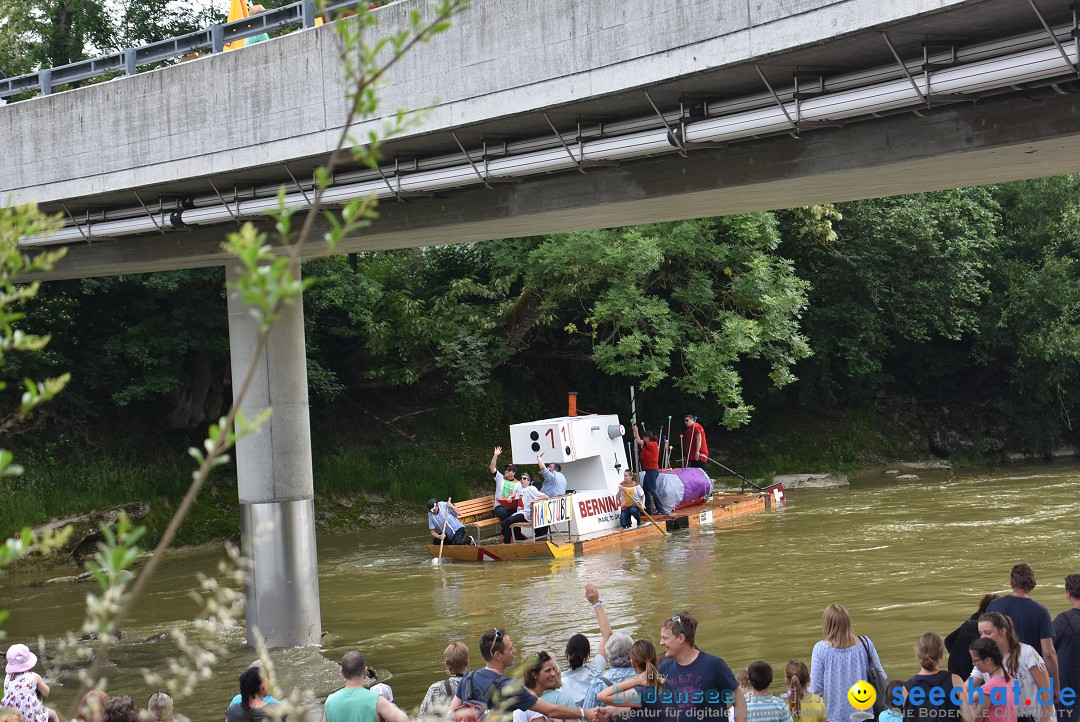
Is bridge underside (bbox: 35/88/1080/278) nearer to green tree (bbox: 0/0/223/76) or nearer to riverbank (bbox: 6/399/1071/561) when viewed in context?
riverbank (bbox: 6/399/1071/561)

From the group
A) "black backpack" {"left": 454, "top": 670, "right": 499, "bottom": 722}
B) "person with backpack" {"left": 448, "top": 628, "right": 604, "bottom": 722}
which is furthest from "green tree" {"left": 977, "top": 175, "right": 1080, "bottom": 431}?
"black backpack" {"left": 454, "top": 670, "right": 499, "bottom": 722}

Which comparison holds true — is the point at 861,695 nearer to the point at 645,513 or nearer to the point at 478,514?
the point at 645,513

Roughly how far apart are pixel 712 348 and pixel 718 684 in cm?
2247

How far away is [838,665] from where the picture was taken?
736cm

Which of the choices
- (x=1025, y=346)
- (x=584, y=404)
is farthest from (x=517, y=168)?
(x=1025, y=346)

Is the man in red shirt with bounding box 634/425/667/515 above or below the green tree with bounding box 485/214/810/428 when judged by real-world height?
below

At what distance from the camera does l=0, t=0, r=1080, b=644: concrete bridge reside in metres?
9.52

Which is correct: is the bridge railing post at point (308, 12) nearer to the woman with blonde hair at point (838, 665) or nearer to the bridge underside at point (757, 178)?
the bridge underside at point (757, 178)

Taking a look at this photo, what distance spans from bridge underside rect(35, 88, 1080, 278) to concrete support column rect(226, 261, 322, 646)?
1664mm

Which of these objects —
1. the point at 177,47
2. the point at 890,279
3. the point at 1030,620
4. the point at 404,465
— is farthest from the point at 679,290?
the point at 1030,620

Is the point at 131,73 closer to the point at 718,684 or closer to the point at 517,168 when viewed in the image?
the point at 517,168

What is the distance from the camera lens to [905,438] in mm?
37719

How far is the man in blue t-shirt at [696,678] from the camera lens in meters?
6.60

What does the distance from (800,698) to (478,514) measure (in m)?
17.0
